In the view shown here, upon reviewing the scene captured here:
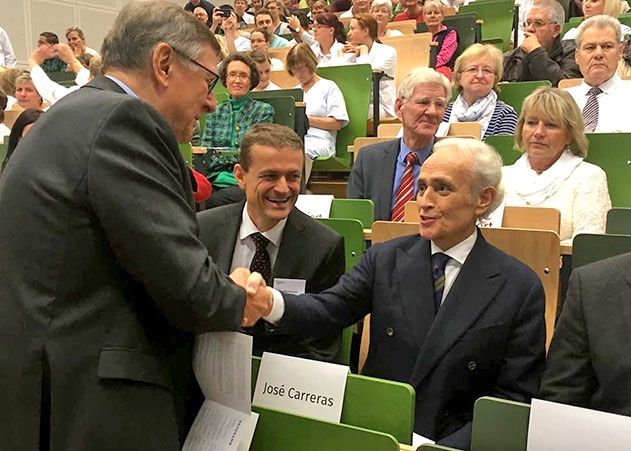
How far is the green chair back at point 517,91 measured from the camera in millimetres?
4293

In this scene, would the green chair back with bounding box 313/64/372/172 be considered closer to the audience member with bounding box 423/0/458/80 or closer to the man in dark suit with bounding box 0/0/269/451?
the audience member with bounding box 423/0/458/80

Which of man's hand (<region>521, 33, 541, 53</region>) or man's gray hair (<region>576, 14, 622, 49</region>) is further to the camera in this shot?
man's hand (<region>521, 33, 541, 53</region>)

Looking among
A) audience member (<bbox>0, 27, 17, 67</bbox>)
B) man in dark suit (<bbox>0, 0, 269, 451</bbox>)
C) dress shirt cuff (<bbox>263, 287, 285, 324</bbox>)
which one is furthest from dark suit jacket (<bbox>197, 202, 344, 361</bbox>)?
audience member (<bbox>0, 27, 17, 67</bbox>)

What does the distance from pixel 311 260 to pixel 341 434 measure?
2.84 ft

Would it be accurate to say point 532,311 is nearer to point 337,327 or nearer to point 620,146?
point 337,327

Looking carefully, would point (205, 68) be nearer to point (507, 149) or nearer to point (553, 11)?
point (507, 149)

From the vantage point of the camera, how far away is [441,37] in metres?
5.84

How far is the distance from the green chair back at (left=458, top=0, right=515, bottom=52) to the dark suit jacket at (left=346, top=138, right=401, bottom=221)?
372 cm

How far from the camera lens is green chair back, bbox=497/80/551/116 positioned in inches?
169

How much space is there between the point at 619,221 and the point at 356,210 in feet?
3.57

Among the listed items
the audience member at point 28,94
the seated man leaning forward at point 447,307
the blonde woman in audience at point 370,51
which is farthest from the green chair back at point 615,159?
the audience member at point 28,94

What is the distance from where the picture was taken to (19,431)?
1179mm

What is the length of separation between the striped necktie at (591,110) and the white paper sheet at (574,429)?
9.54ft

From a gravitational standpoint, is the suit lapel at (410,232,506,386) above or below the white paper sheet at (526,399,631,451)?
below
